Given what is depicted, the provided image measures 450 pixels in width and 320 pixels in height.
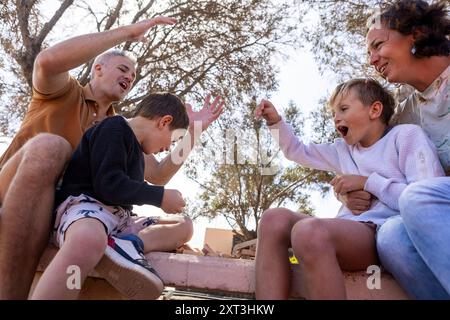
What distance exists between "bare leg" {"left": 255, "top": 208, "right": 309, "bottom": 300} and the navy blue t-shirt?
431 mm

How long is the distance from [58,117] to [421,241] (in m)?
1.86

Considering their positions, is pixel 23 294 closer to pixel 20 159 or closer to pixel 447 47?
pixel 20 159

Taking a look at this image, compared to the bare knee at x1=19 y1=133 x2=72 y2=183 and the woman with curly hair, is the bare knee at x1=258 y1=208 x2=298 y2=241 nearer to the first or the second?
the woman with curly hair

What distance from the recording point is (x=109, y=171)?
1869mm

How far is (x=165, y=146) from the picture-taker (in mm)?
2348

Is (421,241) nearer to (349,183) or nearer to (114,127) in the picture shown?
(349,183)

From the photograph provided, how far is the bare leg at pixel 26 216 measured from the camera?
178 centimetres

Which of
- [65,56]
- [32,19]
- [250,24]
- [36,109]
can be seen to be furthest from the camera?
[250,24]

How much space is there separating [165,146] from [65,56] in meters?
0.63

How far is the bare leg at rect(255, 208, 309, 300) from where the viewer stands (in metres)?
1.70

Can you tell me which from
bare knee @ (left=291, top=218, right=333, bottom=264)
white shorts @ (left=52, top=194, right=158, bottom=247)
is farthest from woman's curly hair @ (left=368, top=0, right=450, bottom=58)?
white shorts @ (left=52, top=194, right=158, bottom=247)

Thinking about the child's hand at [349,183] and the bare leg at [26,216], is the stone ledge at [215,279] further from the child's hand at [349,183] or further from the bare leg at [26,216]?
the child's hand at [349,183]

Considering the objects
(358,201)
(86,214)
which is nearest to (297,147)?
(358,201)

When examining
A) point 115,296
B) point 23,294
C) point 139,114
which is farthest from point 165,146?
point 23,294
